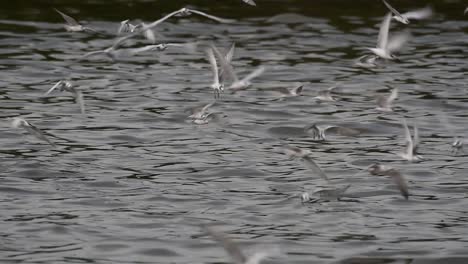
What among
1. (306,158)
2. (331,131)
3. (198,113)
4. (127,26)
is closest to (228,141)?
(198,113)

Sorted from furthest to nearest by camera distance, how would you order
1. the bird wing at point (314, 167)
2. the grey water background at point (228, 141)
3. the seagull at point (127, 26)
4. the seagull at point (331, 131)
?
the seagull at point (331, 131), the seagull at point (127, 26), the bird wing at point (314, 167), the grey water background at point (228, 141)

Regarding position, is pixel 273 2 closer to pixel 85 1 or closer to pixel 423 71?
pixel 85 1

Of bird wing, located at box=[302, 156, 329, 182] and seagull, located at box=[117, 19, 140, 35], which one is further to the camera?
seagull, located at box=[117, 19, 140, 35]

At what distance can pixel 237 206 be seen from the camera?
43.6 ft

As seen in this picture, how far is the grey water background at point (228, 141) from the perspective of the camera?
12023 millimetres

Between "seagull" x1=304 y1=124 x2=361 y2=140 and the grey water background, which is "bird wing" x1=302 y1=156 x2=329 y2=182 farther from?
"seagull" x1=304 y1=124 x2=361 y2=140

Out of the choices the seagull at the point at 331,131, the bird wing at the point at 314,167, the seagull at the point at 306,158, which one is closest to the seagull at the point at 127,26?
the seagull at the point at 306,158

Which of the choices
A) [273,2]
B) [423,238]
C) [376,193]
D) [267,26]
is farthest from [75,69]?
[423,238]

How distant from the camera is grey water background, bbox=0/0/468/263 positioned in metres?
12.0

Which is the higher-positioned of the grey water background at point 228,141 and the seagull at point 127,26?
the seagull at point 127,26

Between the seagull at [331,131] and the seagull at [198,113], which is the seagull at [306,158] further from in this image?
the seagull at [198,113]

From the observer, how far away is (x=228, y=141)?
16.6m

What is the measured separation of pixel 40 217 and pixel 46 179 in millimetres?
1702

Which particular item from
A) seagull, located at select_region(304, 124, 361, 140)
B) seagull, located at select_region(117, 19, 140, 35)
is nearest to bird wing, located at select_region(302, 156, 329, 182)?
seagull, located at select_region(304, 124, 361, 140)
